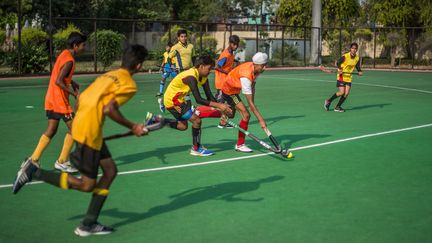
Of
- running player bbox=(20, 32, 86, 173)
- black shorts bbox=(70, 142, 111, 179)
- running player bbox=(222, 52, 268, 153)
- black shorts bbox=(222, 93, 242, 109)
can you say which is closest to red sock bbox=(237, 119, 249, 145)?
running player bbox=(222, 52, 268, 153)

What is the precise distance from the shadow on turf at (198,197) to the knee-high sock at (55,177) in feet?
2.50

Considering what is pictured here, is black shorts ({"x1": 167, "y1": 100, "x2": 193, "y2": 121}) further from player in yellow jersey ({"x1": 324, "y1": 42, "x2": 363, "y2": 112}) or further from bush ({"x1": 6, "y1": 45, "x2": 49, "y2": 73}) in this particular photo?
bush ({"x1": 6, "y1": 45, "x2": 49, "y2": 73})

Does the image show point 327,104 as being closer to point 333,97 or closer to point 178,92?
point 333,97

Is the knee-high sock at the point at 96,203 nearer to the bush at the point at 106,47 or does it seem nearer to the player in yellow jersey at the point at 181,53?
the player in yellow jersey at the point at 181,53

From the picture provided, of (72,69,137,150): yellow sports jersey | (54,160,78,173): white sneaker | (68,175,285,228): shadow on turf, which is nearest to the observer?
(72,69,137,150): yellow sports jersey

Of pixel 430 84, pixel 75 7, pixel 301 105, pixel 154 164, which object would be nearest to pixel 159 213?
pixel 154 164

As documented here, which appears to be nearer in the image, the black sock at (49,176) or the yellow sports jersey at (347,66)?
the black sock at (49,176)

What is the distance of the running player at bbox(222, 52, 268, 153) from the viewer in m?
9.78

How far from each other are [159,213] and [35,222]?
53.5 inches

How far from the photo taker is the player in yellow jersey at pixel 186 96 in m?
9.55

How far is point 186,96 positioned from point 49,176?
463 centimetres

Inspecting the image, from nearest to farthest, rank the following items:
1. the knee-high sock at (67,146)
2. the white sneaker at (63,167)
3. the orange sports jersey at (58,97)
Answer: the orange sports jersey at (58,97) → the knee-high sock at (67,146) → the white sneaker at (63,167)

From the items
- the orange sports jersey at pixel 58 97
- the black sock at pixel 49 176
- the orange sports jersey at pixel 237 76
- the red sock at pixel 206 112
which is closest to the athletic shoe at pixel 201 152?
the red sock at pixel 206 112

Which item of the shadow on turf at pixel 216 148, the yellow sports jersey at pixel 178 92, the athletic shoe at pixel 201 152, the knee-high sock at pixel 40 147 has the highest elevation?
the yellow sports jersey at pixel 178 92
